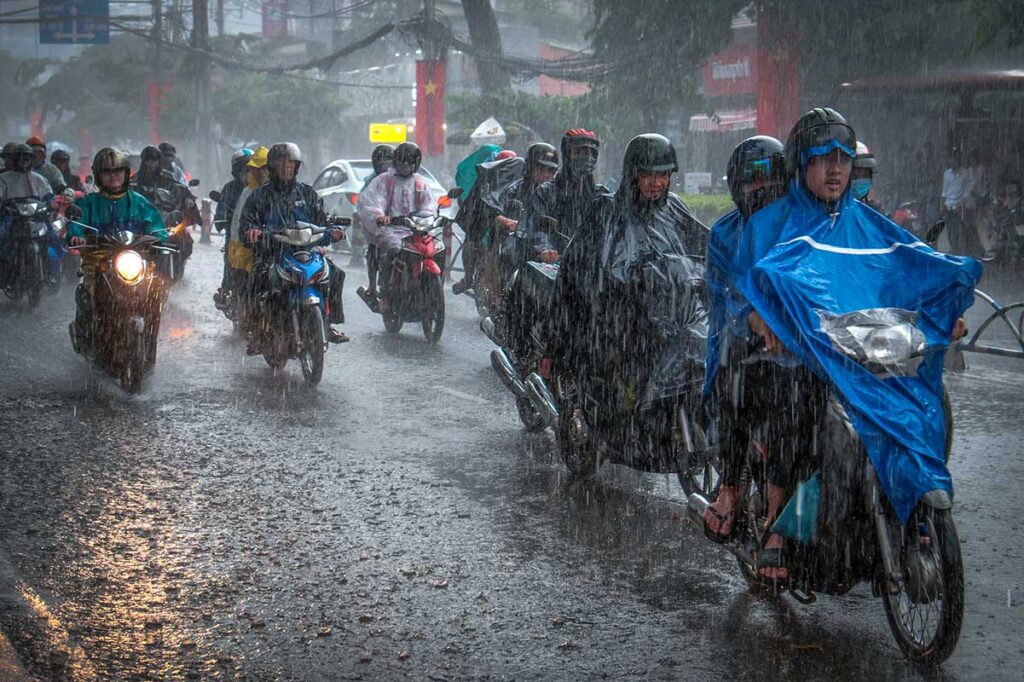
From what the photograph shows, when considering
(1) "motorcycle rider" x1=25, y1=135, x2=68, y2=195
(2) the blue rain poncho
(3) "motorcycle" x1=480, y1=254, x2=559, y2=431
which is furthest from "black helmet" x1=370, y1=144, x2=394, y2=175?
(2) the blue rain poncho

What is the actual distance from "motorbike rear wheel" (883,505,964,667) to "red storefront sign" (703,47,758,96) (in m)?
27.3

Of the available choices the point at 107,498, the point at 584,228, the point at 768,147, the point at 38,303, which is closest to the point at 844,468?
the point at 768,147

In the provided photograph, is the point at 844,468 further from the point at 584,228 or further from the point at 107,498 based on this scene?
the point at 107,498

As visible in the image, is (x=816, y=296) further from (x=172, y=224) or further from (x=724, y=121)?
(x=724, y=121)

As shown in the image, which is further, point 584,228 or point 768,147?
point 584,228

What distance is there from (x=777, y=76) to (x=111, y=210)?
17.0 metres

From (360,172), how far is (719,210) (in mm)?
6845

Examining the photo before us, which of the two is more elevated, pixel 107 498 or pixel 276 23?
pixel 276 23

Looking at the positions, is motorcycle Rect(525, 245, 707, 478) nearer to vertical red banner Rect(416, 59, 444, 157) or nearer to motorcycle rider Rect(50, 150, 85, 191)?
motorcycle rider Rect(50, 150, 85, 191)

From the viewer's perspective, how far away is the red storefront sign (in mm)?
30500

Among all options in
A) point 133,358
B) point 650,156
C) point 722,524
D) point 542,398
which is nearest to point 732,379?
point 722,524

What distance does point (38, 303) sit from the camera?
1501 centimetres

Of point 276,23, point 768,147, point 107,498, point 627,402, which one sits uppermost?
point 276,23

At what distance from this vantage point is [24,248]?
14.6 m
